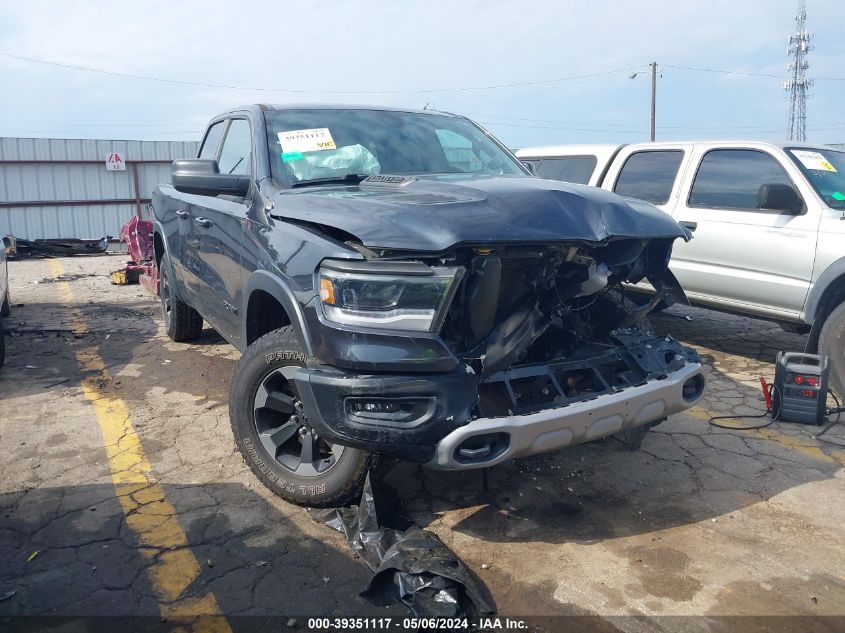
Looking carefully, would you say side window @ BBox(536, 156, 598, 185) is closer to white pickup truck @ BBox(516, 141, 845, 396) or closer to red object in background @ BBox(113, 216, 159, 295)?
white pickup truck @ BBox(516, 141, 845, 396)

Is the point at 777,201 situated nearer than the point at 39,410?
No

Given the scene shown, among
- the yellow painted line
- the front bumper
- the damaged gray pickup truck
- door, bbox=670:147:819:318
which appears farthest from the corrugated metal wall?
the front bumper

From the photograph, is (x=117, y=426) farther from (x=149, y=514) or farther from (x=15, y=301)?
(x=15, y=301)

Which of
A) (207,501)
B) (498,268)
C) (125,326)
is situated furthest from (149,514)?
(125,326)

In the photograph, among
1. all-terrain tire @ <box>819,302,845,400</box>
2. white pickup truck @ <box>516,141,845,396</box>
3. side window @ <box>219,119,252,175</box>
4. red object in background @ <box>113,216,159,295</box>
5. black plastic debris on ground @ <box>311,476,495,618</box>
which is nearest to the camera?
black plastic debris on ground @ <box>311,476,495,618</box>

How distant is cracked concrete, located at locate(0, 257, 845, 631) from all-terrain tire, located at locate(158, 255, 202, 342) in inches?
52.2

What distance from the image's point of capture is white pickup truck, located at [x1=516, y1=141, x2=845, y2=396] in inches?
212

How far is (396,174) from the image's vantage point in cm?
401

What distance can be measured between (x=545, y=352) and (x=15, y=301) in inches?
329

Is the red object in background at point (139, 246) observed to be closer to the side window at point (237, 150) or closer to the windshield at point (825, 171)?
the side window at point (237, 150)

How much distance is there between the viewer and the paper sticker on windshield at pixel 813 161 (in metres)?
5.87

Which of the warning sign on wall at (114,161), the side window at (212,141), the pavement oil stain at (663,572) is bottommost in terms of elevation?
the pavement oil stain at (663,572)

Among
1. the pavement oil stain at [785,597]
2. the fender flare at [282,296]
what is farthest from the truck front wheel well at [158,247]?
the pavement oil stain at [785,597]

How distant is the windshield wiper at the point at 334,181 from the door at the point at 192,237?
1178mm
